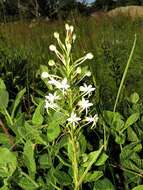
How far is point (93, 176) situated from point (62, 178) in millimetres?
80

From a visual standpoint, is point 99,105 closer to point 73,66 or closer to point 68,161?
point 68,161

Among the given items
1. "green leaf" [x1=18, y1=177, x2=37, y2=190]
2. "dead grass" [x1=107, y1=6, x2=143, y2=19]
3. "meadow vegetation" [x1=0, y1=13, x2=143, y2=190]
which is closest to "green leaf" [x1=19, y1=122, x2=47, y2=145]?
"meadow vegetation" [x1=0, y1=13, x2=143, y2=190]

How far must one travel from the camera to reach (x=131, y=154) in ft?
5.07

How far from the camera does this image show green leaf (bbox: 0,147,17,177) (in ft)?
4.69

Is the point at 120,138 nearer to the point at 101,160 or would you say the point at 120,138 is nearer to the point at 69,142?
the point at 101,160

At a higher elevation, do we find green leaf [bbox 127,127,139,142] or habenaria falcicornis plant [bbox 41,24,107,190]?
habenaria falcicornis plant [bbox 41,24,107,190]

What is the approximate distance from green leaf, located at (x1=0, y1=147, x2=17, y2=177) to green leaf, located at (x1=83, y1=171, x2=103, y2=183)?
19 cm

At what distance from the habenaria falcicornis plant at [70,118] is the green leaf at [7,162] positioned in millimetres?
110

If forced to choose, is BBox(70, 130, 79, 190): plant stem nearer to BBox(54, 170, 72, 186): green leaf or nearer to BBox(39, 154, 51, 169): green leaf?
BBox(54, 170, 72, 186): green leaf

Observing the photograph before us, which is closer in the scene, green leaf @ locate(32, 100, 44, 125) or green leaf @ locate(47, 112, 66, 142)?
green leaf @ locate(47, 112, 66, 142)

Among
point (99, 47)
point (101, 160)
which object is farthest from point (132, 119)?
point (99, 47)

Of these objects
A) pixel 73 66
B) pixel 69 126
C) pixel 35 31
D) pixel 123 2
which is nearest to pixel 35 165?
pixel 69 126

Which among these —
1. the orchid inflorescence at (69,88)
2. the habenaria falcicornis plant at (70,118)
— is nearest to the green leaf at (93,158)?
the habenaria falcicornis plant at (70,118)

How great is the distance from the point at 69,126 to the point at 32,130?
182mm
